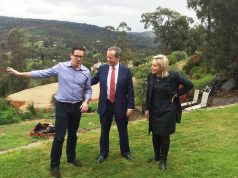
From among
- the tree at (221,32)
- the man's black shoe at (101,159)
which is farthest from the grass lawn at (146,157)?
the tree at (221,32)

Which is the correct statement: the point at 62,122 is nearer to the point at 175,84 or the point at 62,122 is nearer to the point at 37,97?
the point at 175,84

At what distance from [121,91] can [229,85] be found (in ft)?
41.3

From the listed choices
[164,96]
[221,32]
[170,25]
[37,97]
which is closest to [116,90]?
[164,96]

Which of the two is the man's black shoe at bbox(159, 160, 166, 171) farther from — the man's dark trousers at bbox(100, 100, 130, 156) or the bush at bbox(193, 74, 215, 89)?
the bush at bbox(193, 74, 215, 89)

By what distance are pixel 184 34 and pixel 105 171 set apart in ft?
122

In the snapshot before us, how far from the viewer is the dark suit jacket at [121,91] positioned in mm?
7273

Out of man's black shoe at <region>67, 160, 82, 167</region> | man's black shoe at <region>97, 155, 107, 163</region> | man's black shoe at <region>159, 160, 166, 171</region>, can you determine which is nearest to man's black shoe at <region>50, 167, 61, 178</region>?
man's black shoe at <region>67, 160, 82, 167</region>

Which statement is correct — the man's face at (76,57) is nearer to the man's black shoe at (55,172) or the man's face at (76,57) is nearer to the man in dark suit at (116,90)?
the man in dark suit at (116,90)

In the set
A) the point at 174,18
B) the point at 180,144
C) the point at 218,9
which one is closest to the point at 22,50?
the point at 174,18

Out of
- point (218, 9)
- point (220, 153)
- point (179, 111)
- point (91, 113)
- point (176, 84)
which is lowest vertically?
point (91, 113)

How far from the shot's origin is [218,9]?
17578 millimetres

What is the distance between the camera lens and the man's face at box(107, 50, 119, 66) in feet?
23.3

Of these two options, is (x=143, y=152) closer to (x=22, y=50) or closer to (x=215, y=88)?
(x=215, y=88)

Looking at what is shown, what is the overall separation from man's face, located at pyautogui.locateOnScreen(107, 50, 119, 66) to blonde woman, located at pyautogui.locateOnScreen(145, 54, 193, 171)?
648mm
